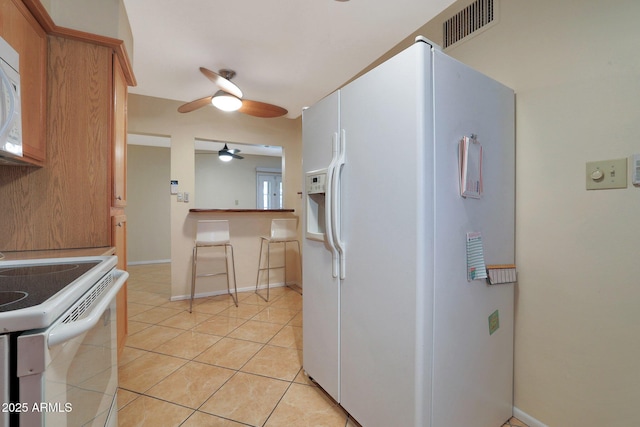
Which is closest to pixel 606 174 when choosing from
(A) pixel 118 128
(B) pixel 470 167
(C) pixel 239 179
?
(B) pixel 470 167

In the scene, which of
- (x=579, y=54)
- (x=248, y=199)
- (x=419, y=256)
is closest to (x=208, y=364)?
(x=419, y=256)

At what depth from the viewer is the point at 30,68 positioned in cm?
133

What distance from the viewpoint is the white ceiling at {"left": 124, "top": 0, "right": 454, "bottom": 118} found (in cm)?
187

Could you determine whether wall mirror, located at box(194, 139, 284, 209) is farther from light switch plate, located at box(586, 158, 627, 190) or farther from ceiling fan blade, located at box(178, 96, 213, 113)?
light switch plate, located at box(586, 158, 627, 190)

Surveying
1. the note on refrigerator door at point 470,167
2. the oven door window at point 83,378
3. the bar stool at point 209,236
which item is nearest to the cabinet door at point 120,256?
the oven door window at point 83,378

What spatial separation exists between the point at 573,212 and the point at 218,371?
7.48ft

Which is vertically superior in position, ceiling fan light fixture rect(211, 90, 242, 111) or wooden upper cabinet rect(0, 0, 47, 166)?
ceiling fan light fixture rect(211, 90, 242, 111)

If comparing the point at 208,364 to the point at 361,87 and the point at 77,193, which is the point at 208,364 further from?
the point at 361,87

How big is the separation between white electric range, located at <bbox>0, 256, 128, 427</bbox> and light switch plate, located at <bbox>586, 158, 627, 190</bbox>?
6.21 ft

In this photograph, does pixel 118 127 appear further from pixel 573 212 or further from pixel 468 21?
pixel 573 212

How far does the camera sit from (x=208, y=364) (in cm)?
200

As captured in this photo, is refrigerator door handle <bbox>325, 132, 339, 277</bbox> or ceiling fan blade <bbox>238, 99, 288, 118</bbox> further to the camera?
ceiling fan blade <bbox>238, 99, 288, 118</bbox>

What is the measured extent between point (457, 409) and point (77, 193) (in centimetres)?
220

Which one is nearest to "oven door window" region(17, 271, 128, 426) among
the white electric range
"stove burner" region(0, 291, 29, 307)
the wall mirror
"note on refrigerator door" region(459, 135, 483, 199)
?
the white electric range
